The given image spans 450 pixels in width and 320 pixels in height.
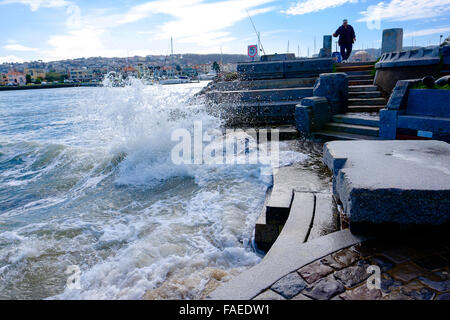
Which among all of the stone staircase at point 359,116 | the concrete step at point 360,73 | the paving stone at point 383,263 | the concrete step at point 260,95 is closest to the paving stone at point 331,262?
the paving stone at point 383,263

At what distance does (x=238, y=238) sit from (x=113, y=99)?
22.9ft

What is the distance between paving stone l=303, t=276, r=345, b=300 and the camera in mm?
1933

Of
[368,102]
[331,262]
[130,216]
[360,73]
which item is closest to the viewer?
[331,262]

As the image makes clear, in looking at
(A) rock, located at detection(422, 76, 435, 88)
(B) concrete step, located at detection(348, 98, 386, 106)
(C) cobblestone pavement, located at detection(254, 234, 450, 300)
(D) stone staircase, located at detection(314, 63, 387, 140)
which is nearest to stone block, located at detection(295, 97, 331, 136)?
(D) stone staircase, located at detection(314, 63, 387, 140)

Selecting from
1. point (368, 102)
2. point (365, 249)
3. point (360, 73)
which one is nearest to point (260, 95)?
point (368, 102)

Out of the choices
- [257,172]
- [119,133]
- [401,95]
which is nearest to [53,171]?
[119,133]

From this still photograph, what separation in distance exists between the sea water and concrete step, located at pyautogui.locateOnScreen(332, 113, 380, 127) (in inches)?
84.9

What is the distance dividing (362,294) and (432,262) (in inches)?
27.7

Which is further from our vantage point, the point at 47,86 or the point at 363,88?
the point at 47,86

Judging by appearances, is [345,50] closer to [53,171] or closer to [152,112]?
[152,112]

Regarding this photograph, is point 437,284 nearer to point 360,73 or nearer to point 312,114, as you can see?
point 312,114

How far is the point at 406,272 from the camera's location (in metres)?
2.07

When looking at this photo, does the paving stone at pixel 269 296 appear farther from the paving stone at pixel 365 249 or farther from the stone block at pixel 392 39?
the stone block at pixel 392 39

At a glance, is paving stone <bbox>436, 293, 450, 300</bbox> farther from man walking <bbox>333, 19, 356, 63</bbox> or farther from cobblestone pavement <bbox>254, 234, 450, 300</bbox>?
man walking <bbox>333, 19, 356, 63</bbox>
